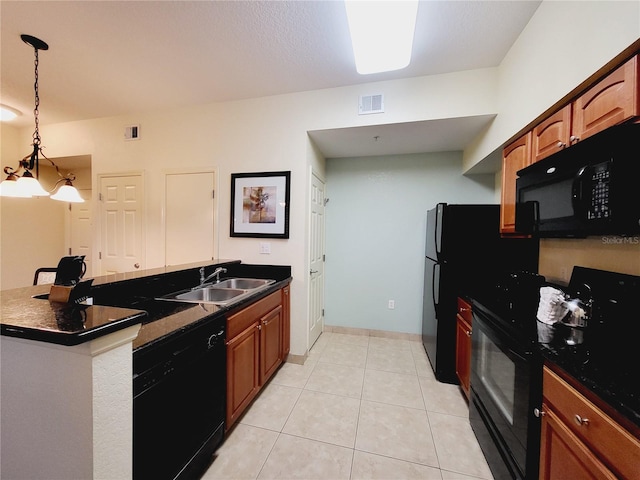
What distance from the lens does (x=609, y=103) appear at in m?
1.09

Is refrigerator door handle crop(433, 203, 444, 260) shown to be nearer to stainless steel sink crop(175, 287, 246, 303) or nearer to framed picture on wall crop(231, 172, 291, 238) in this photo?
framed picture on wall crop(231, 172, 291, 238)

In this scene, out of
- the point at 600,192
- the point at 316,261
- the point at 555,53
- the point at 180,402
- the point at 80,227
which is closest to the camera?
the point at 600,192

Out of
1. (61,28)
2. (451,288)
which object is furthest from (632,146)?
(61,28)

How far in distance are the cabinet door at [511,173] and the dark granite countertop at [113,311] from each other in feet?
6.43

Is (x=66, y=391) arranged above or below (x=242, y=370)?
above

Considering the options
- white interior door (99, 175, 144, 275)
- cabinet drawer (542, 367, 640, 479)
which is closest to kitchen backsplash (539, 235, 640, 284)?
Answer: cabinet drawer (542, 367, 640, 479)

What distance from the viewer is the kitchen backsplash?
1.27m

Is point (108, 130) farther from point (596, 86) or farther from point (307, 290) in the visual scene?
point (596, 86)

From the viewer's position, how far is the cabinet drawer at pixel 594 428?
0.68m

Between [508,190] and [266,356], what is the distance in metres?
2.37

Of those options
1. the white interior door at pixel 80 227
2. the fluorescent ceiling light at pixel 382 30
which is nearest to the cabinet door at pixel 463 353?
the fluorescent ceiling light at pixel 382 30

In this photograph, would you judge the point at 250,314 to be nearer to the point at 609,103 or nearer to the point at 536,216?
the point at 536,216

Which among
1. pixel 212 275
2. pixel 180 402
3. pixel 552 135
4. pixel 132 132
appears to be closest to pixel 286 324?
pixel 212 275

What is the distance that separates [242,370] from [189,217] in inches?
75.0
